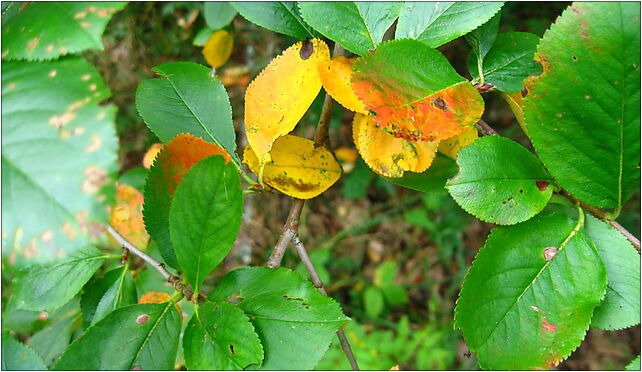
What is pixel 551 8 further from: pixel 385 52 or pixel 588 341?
pixel 385 52

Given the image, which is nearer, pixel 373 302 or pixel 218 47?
pixel 218 47

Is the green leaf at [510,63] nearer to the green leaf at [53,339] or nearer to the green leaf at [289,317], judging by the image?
the green leaf at [289,317]

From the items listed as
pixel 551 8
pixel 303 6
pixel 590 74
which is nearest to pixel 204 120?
pixel 303 6

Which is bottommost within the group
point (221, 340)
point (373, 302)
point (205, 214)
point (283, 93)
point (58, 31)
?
point (373, 302)

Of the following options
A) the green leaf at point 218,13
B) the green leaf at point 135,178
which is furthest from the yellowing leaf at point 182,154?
the green leaf at point 218,13

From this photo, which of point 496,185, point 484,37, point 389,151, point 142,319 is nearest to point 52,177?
point 142,319

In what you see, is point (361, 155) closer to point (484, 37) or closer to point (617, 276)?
point (484, 37)

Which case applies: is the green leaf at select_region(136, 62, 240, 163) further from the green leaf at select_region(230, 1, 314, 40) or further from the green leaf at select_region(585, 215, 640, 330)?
the green leaf at select_region(585, 215, 640, 330)
